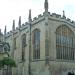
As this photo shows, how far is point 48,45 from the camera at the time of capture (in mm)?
39406

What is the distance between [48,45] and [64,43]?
4.21m

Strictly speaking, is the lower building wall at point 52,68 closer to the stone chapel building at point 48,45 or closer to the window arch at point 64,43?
the stone chapel building at point 48,45

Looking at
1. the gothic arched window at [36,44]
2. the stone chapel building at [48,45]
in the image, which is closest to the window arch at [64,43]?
the stone chapel building at [48,45]

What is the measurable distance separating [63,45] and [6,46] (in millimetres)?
14794

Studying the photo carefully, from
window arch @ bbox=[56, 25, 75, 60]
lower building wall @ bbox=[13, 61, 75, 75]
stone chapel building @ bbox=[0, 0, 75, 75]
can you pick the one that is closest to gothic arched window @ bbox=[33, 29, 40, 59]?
stone chapel building @ bbox=[0, 0, 75, 75]

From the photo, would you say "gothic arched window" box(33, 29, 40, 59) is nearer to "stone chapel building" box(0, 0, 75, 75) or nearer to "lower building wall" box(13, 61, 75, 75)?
"stone chapel building" box(0, 0, 75, 75)

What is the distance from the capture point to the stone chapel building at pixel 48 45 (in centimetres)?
3959

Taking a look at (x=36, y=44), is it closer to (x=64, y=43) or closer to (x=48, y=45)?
(x=48, y=45)

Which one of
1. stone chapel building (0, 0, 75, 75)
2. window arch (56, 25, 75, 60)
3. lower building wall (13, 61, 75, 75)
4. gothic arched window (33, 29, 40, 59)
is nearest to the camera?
lower building wall (13, 61, 75, 75)

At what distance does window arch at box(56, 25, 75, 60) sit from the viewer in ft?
136

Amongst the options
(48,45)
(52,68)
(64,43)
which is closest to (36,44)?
(48,45)

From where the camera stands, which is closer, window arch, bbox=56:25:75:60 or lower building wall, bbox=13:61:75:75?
lower building wall, bbox=13:61:75:75

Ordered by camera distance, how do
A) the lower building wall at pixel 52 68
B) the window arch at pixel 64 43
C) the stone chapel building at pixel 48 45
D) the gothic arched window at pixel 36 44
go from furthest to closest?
the gothic arched window at pixel 36 44
the window arch at pixel 64 43
the stone chapel building at pixel 48 45
the lower building wall at pixel 52 68

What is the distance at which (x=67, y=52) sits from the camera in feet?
140
